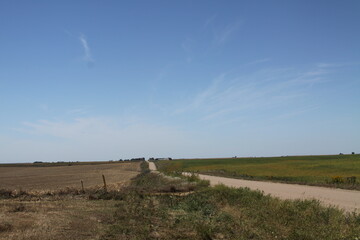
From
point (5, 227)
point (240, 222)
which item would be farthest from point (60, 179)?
point (240, 222)

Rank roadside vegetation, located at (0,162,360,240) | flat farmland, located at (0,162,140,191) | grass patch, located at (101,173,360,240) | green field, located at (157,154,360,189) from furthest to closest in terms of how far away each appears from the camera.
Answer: flat farmland, located at (0,162,140,191)
green field, located at (157,154,360,189)
roadside vegetation, located at (0,162,360,240)
grass patch, located at (101,173,360,240)

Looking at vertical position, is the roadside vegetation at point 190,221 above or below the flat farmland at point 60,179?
below

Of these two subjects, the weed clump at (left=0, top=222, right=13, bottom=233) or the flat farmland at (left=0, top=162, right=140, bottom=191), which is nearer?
the weed clump at (left=0, top=222, right=13, bottom=233)

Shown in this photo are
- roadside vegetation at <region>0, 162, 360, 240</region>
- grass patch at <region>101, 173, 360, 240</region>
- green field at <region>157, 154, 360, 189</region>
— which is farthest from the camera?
green field at <region>157, 154, 360, 189</region>

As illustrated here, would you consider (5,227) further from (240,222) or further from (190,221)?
(240,222)

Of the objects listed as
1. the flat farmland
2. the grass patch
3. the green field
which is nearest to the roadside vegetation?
the grass patch

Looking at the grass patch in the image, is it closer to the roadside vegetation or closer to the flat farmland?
the roadside vegetation

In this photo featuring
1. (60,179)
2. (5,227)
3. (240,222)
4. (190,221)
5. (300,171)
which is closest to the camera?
(5,227)

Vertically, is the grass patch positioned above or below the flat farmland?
below

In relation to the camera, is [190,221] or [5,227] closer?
[5,227]

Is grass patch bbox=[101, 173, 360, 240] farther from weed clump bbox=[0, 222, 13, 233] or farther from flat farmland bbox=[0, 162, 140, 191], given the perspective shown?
flat farmland bbox=[0, 162, 140, 191]

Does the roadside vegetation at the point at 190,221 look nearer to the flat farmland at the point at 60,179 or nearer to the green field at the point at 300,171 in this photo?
the green field at the point at 300,171

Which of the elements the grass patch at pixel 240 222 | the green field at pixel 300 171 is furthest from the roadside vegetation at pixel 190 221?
the green field at pixel 300 171

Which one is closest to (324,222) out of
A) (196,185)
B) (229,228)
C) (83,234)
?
(229,228)
